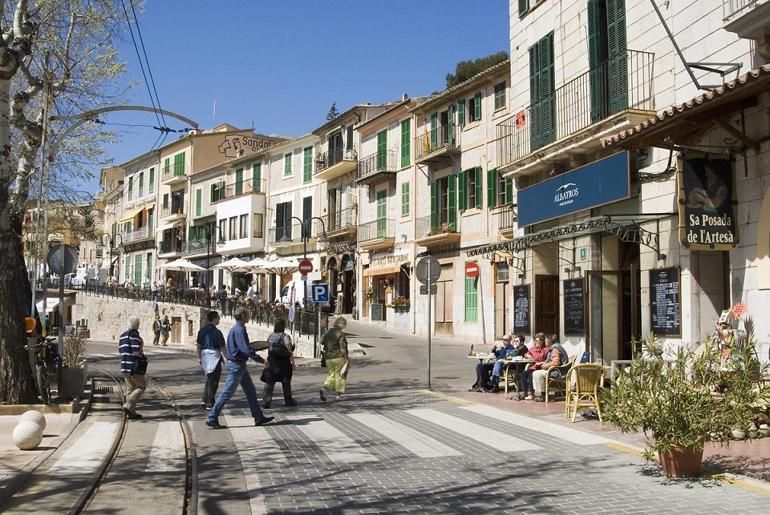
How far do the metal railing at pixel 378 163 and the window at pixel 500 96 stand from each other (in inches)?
331

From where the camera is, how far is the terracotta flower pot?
7.34 m

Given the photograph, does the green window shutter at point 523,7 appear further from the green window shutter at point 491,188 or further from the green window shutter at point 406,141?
the green window shutter at point 406,141

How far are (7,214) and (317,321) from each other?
14518 millimetres

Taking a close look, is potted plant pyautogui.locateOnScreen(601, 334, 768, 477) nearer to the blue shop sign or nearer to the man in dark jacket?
the man in dark jacket

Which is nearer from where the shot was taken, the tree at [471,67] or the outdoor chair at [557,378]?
the outdoor chair at [557,378]

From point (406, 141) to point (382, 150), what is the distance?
7.81 ft

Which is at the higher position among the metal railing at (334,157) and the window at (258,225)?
the metal railing at (334,157)

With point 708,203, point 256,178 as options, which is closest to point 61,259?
point 708,203

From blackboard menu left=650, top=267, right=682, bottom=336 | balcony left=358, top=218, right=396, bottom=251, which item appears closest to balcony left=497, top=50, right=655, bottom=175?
blackboard menu left=650, top=267, right=682, bottom=336

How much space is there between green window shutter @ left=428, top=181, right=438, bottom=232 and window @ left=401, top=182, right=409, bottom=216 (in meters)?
2.46

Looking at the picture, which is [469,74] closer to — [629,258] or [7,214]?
[629,258]

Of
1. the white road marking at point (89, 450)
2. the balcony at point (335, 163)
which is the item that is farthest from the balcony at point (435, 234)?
the white road marking at point (89, 450)

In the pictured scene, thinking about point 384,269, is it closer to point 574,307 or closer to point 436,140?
point 436,140

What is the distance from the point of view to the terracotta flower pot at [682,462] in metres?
7.34
